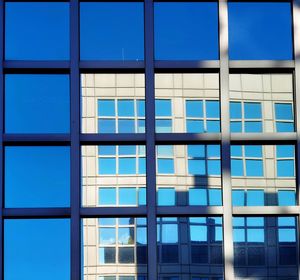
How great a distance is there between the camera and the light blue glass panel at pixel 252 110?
6969 millimetres

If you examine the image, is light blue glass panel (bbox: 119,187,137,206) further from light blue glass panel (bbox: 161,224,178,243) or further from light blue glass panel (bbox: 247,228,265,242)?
light blue glass panel (bbox: 247,228,265,242)

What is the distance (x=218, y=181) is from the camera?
22.3ft

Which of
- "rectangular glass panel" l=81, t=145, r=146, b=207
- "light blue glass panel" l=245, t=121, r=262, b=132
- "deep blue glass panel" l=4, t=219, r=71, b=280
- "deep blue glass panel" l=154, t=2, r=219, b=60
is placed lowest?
"deep blue glass panel" l=4, t=219, r=71, b=280

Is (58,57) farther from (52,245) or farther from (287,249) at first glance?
(287,249)

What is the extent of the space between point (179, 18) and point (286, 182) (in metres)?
1.99

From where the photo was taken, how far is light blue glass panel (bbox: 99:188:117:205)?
22.1ft

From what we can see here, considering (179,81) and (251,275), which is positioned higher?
(179,81)

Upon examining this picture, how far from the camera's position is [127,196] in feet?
22.1

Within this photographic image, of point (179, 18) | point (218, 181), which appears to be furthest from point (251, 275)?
point (179, 18)

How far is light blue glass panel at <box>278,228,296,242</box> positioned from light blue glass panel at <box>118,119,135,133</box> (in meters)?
1.77

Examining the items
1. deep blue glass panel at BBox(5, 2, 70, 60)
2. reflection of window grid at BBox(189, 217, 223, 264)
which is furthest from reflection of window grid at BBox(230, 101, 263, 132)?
deep blue glass panel at BBox(5, 2, 70, 60)

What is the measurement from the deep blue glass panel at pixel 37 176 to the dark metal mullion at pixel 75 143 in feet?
0.40

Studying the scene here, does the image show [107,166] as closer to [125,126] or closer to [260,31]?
[125,126]

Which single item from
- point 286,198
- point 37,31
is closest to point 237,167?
point 286,198
